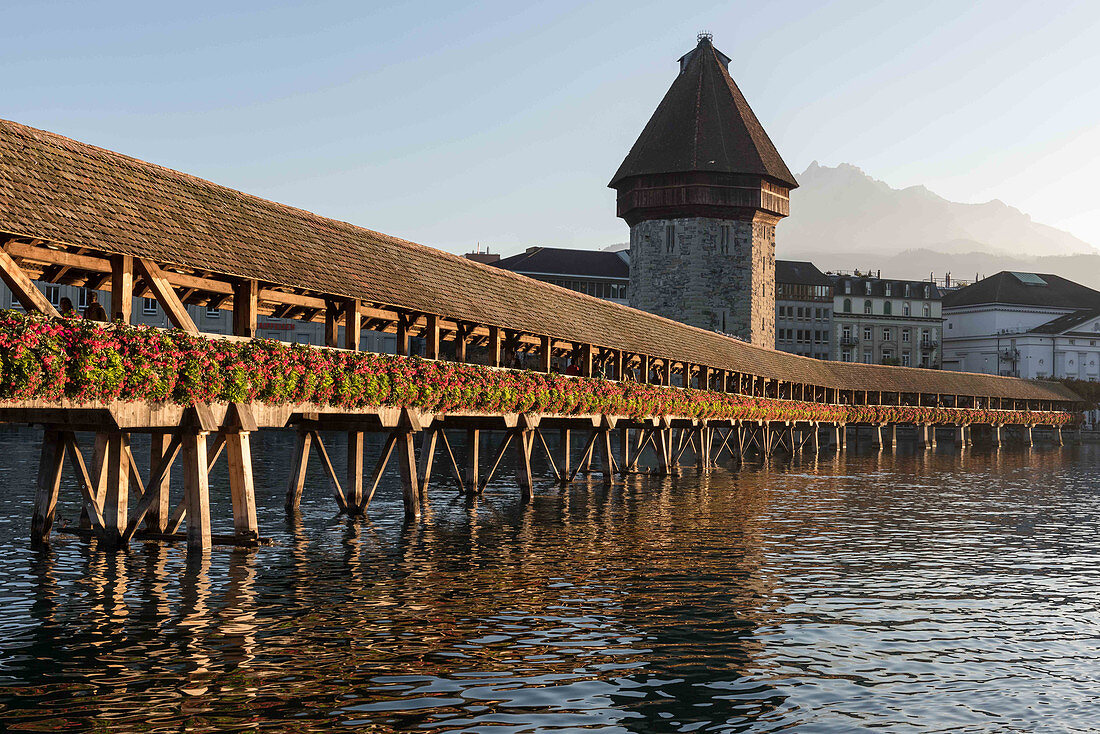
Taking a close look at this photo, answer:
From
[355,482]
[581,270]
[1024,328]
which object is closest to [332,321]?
[355,482]

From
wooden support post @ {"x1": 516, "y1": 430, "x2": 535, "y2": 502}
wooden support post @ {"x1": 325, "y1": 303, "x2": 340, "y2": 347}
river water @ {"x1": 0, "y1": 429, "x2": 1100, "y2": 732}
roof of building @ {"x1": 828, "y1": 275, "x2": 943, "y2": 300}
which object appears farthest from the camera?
roof of building @ {"x1": 828, "y1": 275, "x2": 943, "y2": 300}

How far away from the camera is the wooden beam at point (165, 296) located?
18.9 meters

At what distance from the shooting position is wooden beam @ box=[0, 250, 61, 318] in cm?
1628

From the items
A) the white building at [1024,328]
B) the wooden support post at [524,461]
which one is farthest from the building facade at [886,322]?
the wooden support post at [524,461]

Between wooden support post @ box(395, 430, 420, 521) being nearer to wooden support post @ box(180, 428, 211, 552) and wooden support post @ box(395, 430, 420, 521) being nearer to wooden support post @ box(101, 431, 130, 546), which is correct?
wooden support post @ box(180, 428, 211, 552)

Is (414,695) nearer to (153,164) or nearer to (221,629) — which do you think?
(221,629)

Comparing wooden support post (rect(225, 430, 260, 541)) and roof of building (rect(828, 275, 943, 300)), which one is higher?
roof of building (rect(828, 275, 943, 300))

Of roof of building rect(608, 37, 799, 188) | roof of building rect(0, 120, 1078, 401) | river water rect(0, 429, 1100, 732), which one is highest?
roof of building rect(608, 37, 799, 188)

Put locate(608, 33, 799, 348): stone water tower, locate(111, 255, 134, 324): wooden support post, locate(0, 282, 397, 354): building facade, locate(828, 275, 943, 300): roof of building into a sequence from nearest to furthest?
locate(111, 255, 134, 324): wooden support post, locate(0, 282, 397, 354): building facade, locate(608, 33, 799, 348): stone water tower, locate(828, 275, 943, 300): roof of building

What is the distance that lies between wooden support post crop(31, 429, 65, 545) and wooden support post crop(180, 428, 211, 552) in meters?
2.95

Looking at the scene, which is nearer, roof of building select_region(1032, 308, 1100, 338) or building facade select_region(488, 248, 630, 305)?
building facade select_region(488, 248, 630, 305)

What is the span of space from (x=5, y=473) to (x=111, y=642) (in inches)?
1311

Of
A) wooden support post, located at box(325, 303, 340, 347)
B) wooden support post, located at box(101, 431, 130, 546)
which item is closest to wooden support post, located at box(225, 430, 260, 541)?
wooden support post, located at box(101, 431, 130, 546)

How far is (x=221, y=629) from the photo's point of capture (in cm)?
1377
